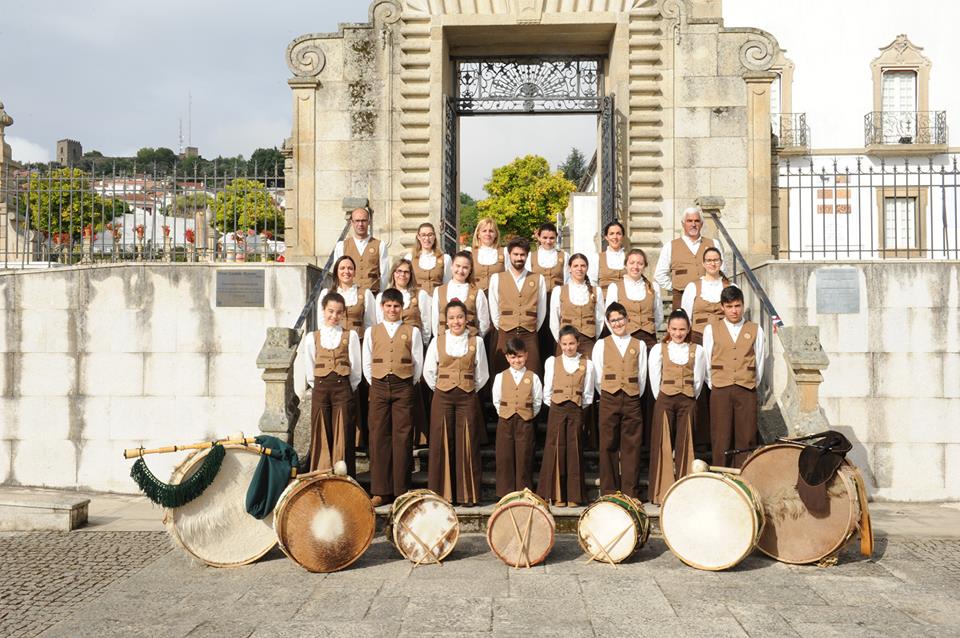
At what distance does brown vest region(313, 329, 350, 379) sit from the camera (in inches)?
299

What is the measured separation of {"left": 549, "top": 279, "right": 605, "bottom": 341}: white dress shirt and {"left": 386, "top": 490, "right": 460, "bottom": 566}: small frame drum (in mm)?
2332

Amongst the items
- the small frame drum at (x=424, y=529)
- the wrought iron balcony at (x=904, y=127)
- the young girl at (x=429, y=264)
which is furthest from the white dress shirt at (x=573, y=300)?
the wrought iron balcony at (x=904, y=127)

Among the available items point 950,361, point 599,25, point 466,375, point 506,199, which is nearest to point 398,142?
point 599,25

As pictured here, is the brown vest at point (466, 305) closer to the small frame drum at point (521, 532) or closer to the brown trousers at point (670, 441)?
the brown trousers at point (670, 441)

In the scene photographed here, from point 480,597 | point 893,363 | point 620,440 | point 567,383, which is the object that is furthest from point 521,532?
point 893,363

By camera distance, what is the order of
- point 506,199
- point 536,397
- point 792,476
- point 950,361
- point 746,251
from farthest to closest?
point 506,199
point 746,251
point 950,361
point 536,397
point 792,476

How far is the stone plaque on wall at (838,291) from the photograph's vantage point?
9820 mm

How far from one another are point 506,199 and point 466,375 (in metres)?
41.3

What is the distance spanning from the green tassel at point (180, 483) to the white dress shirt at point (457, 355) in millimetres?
1810

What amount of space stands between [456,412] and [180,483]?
2248 mm

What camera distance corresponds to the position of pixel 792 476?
6.57m

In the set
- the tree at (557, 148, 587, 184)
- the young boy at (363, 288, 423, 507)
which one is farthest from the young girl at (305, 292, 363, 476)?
the tree at (557, 148, 587, 184)

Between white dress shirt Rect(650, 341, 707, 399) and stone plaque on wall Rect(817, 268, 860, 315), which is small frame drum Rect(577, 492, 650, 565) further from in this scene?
stone plaque on wall Rect(817, 268, 860, 315)

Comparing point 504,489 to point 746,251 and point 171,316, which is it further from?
point 746,251
